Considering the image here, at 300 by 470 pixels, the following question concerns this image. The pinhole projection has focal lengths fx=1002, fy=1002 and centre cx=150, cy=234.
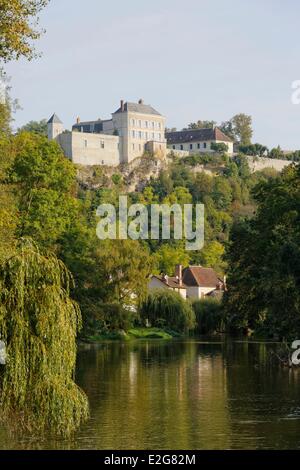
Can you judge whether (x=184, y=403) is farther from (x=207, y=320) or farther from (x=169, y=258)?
(x=169, y=258)

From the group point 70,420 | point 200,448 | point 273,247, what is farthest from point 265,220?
point 70,420

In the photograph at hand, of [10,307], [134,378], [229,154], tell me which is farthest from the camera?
[229,154]

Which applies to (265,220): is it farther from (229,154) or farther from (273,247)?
(229,154)

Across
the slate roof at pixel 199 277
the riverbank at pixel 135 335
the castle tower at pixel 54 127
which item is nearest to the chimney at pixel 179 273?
the slate roof at pixel 199 277

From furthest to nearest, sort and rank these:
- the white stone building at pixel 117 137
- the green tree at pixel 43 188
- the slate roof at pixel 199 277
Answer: the white stone building at pixel 117 137
the slate roof at pixel 199 277
the green tree at pixel 43 188

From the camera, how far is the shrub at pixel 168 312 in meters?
79.9

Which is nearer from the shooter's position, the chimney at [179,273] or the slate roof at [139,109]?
the chimney at [179,273]

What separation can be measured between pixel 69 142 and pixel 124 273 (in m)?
89.8

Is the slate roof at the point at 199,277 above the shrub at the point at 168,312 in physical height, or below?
above

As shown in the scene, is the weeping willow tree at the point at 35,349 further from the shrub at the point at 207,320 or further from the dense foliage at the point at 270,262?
the shrub at the point at 207,320

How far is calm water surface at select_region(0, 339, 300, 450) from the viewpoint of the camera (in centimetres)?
2525

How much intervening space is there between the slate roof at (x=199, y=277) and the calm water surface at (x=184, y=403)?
61.1 metres

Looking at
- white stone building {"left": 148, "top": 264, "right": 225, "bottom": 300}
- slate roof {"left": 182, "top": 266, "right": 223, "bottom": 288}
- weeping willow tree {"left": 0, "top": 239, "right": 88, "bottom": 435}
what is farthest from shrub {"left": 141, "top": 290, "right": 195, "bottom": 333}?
weeping willow tree {"left": 0, "top": 239, "right": 88, "bottom": 435}
